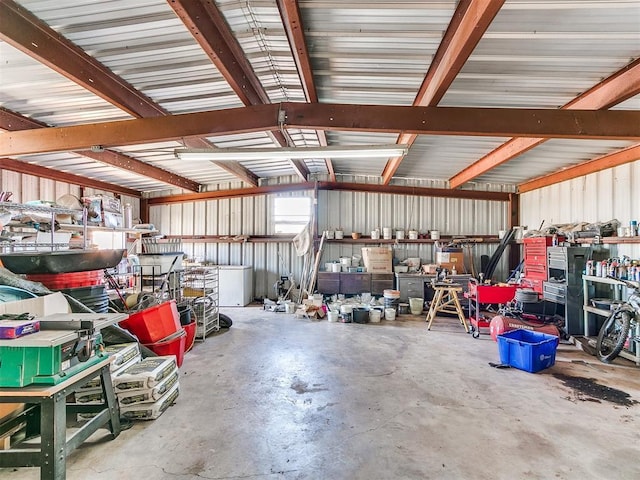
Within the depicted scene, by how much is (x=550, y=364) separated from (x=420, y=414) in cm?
210

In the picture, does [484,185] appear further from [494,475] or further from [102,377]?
[102,377]

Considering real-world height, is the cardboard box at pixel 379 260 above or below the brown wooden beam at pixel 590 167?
below

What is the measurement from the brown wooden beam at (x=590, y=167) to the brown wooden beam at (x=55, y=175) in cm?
944

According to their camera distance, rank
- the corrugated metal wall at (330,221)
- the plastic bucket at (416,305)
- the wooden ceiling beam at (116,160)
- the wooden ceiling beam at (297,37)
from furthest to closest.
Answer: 1. the corrugated metal wall at (330,221)
2. the plastic bucket at (416,305)
3. the wooden ceiling beam at (116,160)
4. the wooden ceiling beam at (297,37)

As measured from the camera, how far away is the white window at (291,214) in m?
7.72

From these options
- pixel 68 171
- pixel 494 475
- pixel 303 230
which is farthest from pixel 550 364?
pixel 68 171

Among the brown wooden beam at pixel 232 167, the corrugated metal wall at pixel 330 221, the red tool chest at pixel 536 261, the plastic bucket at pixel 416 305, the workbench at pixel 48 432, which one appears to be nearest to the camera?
the workbench at pixel 48 432

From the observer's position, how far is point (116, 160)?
514 cm

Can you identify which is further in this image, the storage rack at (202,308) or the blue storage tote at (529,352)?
the storage rack at (202,308)

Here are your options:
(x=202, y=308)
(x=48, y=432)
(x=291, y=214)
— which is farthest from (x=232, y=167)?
(x=48, y=432)

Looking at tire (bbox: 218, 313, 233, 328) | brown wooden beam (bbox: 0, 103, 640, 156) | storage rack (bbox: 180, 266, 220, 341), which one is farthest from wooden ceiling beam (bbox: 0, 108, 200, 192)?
tire (bbox: 218, 313, 233, 328)

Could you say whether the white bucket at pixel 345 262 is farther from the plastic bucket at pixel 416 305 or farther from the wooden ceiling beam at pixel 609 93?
the wooden ceiling beam at pixel 609 93

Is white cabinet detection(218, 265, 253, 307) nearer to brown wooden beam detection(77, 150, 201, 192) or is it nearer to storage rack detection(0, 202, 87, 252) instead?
brown wooden beam detection(77, 150, 201, 192)

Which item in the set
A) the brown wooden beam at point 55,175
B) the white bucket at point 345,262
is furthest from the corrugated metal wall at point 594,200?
the brown wooden beam at point 55,175
